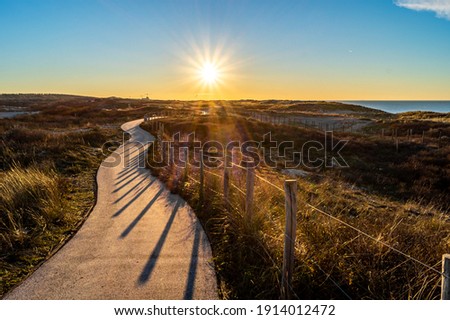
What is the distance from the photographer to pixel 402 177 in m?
16.6

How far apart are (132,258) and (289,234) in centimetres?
288

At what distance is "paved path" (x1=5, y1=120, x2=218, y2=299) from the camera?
4.35 meters

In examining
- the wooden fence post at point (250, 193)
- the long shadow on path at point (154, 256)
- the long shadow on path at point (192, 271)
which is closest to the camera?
the long shadow on path at point (192, 271)

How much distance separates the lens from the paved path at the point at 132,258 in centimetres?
435

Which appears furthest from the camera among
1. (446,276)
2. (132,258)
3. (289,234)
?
(132,258)

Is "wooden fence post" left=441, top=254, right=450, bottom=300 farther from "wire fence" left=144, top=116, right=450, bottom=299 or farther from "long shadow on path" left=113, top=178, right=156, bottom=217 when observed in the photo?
"long shadow on path" left=113, top=178, right=156, bottom=217

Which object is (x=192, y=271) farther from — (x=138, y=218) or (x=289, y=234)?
(x=138, y=218)

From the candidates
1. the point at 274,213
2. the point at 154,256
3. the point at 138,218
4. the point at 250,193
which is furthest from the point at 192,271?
the point at 138,218

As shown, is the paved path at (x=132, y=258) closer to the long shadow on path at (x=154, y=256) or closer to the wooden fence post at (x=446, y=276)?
the long shadow on path at (x=154, y=256)

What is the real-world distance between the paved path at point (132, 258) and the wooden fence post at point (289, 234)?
3.32 feet

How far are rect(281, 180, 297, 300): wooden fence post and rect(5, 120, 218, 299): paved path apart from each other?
101 cm

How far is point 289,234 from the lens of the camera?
Answer: 12.8 feet

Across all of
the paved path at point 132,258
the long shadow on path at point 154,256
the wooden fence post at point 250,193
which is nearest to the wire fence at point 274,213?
the wooden fence post at point 250,193
